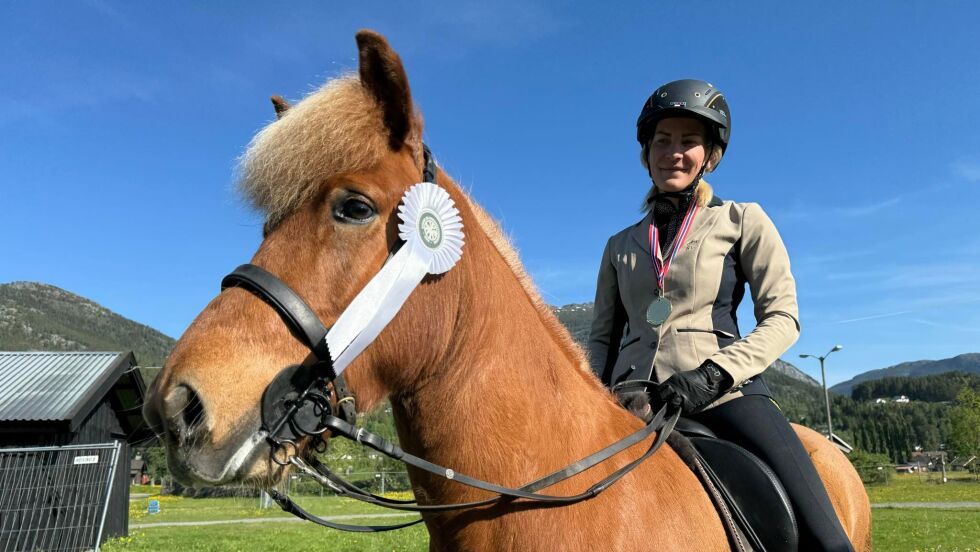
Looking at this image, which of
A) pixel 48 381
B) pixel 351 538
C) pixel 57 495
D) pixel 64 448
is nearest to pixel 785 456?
pixel 64 448

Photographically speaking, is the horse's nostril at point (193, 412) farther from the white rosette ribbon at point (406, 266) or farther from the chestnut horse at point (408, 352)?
the white rosette ribbon at point (406, 266)

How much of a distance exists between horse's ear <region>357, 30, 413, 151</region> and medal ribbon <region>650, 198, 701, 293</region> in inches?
64.6

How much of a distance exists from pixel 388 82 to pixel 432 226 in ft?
1.85

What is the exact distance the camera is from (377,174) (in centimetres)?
233

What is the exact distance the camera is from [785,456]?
2.99m

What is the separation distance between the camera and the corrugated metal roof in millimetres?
17109

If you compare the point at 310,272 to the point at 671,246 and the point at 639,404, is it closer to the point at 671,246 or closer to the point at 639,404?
the point at 639,404

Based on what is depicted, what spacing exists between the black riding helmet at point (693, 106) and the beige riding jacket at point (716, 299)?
0.41 m

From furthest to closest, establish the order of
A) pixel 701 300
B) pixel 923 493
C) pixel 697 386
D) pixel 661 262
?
pixel 923 493, pixel 661 262, pixel 701 300, pixel 697 386

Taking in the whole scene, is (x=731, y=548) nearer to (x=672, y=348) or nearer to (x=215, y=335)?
(x=672, y=348)

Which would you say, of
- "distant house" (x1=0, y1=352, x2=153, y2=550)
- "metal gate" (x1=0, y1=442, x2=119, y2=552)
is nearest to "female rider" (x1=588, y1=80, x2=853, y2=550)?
"distant house" (x1=0, y1=352, x2=153, y2=550)

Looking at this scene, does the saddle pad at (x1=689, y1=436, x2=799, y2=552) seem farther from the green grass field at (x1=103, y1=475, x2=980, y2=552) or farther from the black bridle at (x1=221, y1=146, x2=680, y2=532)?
the green grass field at (x1=103, y1=475, x2=980, y2=552)

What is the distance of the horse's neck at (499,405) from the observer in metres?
2.32

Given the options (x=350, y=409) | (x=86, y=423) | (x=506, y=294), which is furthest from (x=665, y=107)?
(x=86, y=423)
